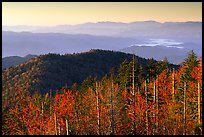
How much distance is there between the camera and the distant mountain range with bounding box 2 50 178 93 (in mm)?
126456

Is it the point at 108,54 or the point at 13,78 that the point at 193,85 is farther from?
the point at 108,54

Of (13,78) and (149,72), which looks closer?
(149,72)

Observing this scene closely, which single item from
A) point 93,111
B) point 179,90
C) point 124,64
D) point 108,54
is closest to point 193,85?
point 179,90

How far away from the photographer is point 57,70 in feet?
506

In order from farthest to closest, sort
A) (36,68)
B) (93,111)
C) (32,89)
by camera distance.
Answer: (36,68)
(32,89)
(93,111)

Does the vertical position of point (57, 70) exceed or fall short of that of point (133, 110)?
it falls short

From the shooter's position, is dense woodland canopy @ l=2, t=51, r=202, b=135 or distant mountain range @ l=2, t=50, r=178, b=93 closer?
dense woodland canopy @ l=2, t=51, r=202, b=135

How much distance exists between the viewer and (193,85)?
35688 millimetres

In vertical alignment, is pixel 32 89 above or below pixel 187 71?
below

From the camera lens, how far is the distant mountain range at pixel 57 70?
126456mm

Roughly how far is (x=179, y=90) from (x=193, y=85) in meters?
3.08

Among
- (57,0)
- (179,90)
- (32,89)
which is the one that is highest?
(57,0)

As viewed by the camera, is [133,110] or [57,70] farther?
[57,70]

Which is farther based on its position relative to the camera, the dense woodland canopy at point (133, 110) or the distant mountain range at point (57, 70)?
the distant mountain range at point (57, 70)
